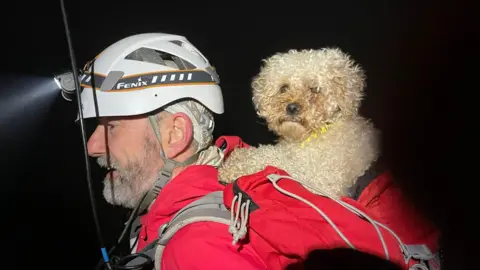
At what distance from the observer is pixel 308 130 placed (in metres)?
1.65

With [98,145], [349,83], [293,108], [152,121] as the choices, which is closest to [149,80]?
[152,121]

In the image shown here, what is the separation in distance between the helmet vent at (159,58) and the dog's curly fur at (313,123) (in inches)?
15.3

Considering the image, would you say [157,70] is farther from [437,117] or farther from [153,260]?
[437,117]

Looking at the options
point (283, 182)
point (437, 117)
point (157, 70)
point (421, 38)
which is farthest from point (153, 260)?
point (421, 38)

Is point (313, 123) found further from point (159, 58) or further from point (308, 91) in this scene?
point (159, 58)

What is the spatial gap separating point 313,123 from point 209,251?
2.46 feet

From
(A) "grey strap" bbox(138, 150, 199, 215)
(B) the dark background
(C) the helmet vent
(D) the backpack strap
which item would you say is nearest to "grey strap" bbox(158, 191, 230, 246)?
(D) the backpack strap

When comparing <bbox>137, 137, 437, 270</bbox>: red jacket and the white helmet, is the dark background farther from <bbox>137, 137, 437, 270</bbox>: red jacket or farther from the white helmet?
the white helmet

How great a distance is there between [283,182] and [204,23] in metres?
1.12

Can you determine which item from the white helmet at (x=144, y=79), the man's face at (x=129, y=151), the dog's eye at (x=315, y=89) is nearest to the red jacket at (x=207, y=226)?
the man's face at (x=129, y=151)

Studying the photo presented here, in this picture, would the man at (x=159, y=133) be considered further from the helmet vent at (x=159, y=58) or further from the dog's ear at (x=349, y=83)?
the dog's ear at (x=349, y=83)

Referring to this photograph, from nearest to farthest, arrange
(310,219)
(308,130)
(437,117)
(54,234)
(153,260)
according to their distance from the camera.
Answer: (310,219), (153,260), (308,130), (54,234), (437,117)

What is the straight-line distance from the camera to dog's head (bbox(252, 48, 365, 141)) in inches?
65.4

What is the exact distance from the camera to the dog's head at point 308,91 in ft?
5.45
